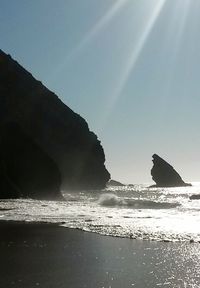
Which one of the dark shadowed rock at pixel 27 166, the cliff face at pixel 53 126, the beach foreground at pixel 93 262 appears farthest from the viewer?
the cliff face at pixel 53 126

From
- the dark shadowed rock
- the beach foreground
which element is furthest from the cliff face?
the beach foreground

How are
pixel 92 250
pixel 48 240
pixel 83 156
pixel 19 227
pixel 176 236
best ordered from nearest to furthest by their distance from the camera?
1. pixel 92 250
2. pixel 48 240
3. pixel 176 236
4. pixel 19 227
5. pixel 83 156

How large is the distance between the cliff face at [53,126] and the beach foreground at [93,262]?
12066cm

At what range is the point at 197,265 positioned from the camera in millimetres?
15602

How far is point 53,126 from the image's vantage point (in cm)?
16200

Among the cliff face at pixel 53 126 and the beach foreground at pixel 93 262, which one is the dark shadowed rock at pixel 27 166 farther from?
the beach foreground at pixel 93 262

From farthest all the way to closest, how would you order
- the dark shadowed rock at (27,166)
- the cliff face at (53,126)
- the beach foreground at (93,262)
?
the cliff face at (53,126), the dark shadowed rock at (27,166), the beach foreground at (93,262)

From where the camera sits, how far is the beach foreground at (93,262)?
13.1 m

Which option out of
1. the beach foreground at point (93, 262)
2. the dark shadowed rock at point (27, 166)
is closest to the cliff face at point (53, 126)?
the dark shadowed rock at point (27, 166)

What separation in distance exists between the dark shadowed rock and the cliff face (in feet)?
172

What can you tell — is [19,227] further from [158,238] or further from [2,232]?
[158,238]

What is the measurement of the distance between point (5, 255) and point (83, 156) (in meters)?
151

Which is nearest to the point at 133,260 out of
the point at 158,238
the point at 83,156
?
the point at 158,238

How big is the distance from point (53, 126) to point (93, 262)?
147 metres
